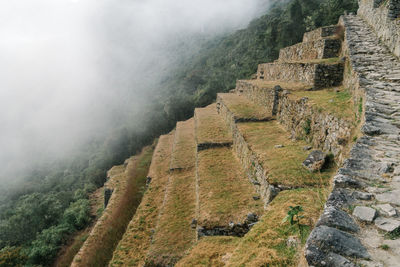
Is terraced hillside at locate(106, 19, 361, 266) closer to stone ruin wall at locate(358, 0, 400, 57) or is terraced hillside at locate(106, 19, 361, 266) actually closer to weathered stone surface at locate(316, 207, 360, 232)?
weathered stone surface at locate(316, 207, 360, 232)

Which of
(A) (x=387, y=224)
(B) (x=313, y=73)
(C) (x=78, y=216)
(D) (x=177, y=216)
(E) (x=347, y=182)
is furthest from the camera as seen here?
(C) (x=78, y=216)

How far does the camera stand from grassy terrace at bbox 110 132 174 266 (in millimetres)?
9781

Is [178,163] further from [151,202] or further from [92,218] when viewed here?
[92,218]

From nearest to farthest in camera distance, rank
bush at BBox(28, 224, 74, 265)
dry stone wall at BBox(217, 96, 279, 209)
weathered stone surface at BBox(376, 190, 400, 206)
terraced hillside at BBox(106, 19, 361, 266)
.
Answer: weathered stone surface at BBox(376, 190, 400, 206), terraced hillside at BBox(106, 19, 361, 266), dry stone wall at BBox(217, 96, 279, 209), bush at BBox(28, 224, 74, 265)

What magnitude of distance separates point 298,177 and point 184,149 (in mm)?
10049

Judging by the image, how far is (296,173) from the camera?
614 centimetres

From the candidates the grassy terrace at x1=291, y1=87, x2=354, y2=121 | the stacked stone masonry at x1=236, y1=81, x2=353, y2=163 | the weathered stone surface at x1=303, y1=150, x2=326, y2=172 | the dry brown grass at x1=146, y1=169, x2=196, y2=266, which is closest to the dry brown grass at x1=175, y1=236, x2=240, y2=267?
the dry brown grass at x1=146, y1=169, x2=196, y2=266

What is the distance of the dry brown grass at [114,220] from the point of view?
484 inches

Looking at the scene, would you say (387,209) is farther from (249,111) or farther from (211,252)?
(249,111)

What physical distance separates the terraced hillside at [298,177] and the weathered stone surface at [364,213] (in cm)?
1

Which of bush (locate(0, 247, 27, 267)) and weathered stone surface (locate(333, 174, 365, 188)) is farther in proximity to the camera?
bush (locate(0, 247, 27, 267))

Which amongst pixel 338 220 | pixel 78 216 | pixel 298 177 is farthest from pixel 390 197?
pixel 78 216

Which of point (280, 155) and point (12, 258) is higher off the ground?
point (280, 155)

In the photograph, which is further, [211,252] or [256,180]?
[256,180]
